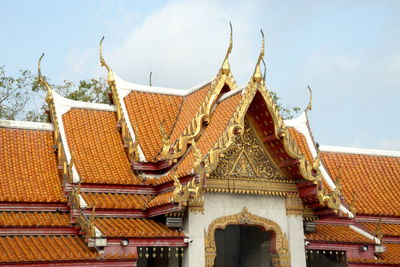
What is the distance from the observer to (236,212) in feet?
48.4

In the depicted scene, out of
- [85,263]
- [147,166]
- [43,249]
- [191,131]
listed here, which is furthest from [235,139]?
[43,249]

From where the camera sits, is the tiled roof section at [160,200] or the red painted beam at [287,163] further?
the red painted beam at [287,163]

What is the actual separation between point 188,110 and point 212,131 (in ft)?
9.45

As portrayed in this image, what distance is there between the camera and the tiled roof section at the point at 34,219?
13.9 m

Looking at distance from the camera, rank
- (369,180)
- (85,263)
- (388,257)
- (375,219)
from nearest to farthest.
A: (85,263)
(388,257)
(375,219)
(369,180)

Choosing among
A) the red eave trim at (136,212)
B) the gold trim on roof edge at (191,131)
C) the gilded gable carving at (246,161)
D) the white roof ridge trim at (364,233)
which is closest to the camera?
the red eave trim at (136,212)

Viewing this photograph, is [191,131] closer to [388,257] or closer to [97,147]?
[97,147]

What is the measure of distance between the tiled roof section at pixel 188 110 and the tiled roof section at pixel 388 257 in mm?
5139

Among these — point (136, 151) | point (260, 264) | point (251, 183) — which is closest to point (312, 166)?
point (251, 183)

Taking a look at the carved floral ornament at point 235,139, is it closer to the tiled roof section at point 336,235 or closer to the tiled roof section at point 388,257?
the tiled roof section at point 336,235

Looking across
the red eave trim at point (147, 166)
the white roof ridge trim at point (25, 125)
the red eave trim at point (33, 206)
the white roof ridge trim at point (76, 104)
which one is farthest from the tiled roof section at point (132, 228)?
the white roof ridge trim at point (76, 104)

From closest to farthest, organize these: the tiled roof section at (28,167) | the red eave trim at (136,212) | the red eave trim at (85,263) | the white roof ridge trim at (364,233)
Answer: the red eave trim at (85,263) < the red eave trim at (136,212) < the tiled roof section at (28,167) < the white roof ridge trim at (364,233)

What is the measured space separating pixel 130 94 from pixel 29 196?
449cm

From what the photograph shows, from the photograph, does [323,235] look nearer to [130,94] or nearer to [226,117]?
[226,117]
